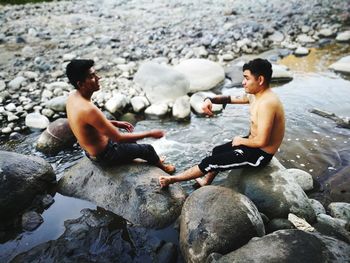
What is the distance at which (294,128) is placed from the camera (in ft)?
21.6

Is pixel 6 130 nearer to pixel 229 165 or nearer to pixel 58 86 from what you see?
pixel 58 86

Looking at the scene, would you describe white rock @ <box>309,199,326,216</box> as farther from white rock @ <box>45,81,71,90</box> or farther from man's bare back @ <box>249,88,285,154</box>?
white rock @ <box>45,81,71,90</box>

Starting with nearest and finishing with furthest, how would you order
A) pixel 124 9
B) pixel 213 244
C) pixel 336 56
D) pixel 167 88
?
pixel 213 244, pixel 167 88, pixel 336 56, pixel 124 9

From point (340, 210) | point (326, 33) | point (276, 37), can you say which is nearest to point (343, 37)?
point (326, 33)

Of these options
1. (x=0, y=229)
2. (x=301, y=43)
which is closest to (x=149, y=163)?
(x=0, y=229)

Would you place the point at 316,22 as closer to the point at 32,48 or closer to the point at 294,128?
the point at 294,128

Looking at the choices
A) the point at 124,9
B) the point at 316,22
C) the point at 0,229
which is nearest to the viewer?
the point at 0,229

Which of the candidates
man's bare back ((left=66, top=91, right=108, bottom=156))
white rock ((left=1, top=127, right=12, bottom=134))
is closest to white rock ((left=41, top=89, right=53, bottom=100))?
white rock ((left=1, top=127, right=12, bottom=134))

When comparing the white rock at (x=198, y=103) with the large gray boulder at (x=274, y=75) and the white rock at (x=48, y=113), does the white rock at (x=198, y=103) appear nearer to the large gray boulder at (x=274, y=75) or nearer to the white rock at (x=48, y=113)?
the large gray boulder at (x=274, y=75)

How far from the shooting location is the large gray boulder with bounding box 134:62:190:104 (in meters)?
7.64

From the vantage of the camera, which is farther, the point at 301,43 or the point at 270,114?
the point at 301,43

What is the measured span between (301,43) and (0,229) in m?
11.1

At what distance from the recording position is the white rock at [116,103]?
7.29 meters

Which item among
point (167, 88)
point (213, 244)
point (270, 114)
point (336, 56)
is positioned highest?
point (270, 114)
